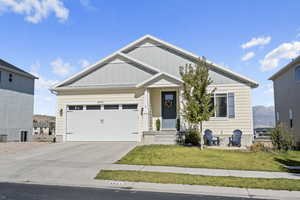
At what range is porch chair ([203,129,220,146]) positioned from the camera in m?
15.4

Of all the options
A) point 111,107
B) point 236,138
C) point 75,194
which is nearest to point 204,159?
point 236,138

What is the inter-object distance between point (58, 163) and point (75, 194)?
13.4ft

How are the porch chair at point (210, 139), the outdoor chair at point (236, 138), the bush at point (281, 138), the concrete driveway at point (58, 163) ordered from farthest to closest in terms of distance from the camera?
the porch chair at point (210, 139) < the outdoor chair at point (236, 138) < the bush at point (281, 138) < the concrete driveway at point (58, 163)

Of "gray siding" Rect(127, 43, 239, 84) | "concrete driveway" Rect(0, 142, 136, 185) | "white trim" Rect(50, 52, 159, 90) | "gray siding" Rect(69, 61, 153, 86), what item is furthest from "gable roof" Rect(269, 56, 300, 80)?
"concrete driveway" Rect(0, 142, 136, 185)

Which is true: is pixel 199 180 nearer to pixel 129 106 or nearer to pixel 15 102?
pixel 129 106

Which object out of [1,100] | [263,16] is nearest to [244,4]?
[263,16]

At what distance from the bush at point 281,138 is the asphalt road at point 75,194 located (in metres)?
9.68

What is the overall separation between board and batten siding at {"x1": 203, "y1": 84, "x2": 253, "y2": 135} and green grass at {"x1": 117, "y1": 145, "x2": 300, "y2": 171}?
357 centimetres

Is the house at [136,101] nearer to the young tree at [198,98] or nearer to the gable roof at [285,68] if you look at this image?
the young tree at [198,98]

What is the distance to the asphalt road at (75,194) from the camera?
6012mm

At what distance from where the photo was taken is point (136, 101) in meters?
16.5

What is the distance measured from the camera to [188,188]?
7059 millimetres

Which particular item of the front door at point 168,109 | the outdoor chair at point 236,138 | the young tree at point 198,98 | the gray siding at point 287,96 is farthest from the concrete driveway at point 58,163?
the gray siding at point 287,96

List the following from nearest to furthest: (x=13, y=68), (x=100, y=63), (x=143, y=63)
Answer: (x=143, y=63) < (x=100, y=63) < (x=13, y=68)
